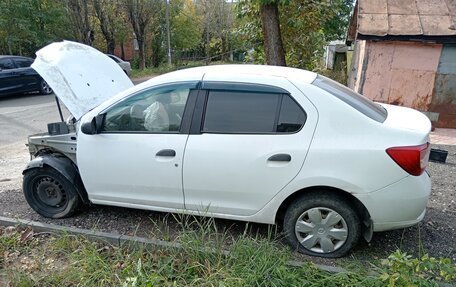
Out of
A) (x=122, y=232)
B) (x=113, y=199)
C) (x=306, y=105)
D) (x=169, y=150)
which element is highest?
(x=306, y=105)

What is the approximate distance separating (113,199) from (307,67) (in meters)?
10.0

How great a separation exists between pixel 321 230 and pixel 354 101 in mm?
1168

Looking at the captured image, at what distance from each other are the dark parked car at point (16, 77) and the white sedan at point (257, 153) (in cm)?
980

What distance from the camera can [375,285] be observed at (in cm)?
248

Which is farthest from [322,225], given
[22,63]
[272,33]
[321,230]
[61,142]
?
[22,63]

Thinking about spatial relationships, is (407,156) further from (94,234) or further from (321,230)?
(94,234)

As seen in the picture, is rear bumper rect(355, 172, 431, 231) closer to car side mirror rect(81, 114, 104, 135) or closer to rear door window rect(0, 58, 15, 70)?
car side mirror rect(81, 114, 104, 135)

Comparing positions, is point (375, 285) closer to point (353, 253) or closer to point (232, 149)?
point (353, 253)

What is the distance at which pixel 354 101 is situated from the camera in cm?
311

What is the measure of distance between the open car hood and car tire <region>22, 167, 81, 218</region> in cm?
72

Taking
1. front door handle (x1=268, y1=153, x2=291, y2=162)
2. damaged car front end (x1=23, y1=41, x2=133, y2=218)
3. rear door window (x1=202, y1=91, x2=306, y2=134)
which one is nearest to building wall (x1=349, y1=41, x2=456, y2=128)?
rear door window (x1=202, y1=91, x2=306, y2=134)

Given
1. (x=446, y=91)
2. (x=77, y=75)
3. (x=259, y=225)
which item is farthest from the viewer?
(x=446, y=91)

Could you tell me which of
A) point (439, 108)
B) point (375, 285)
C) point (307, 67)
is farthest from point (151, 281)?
point (307, 67)

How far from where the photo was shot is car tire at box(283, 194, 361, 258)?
2926mm
